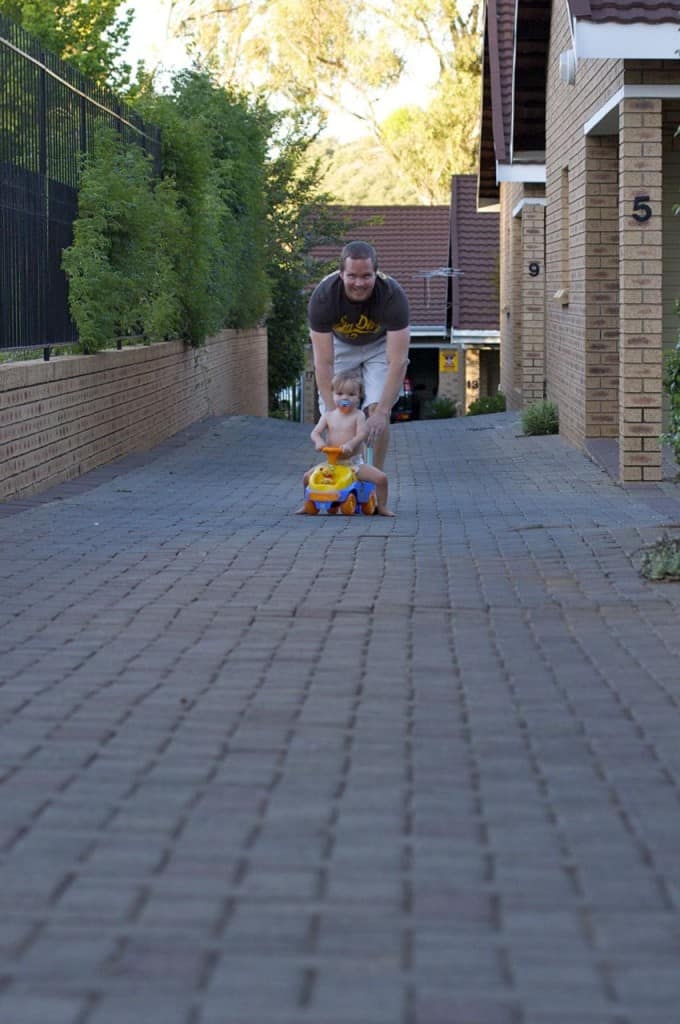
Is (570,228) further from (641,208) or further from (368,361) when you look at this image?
(368,361)

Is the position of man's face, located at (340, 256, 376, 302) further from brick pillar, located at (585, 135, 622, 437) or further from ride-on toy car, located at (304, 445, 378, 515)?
brick pillar, located at (585, 135, 622, 437)

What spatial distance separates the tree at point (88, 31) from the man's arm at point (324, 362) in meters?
24.2

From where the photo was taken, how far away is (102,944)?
3490 mm

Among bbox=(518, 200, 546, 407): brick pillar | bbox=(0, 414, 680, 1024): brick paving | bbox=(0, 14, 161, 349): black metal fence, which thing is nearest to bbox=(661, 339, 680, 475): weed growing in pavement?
bbox=(0, 414, 680, 1024): brick paving

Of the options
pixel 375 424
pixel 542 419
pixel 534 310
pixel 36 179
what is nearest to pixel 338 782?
pixel 375 424

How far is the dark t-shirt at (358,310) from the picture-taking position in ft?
36.9

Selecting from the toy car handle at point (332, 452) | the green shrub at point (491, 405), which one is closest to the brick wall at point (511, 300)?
the green shrub at point (491, 405)

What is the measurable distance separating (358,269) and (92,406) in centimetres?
512

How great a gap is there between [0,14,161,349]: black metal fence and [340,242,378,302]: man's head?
278 cm

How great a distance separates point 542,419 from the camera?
2062 centimetres

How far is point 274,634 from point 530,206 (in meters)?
19.2

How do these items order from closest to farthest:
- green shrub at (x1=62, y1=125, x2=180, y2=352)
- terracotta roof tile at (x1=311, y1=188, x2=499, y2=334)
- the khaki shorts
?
1. the khaki shorts
2. green shrub at (x1=62, y1=125, x2=180, y2=352)
3. terracotta roof tile at (x1=311, y1=188, x2=499, y2=334)

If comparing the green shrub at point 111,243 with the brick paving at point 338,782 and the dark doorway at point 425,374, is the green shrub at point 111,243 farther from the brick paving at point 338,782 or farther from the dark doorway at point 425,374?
the dark doorway at point 425,374

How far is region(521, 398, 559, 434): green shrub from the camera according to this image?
2053cm
